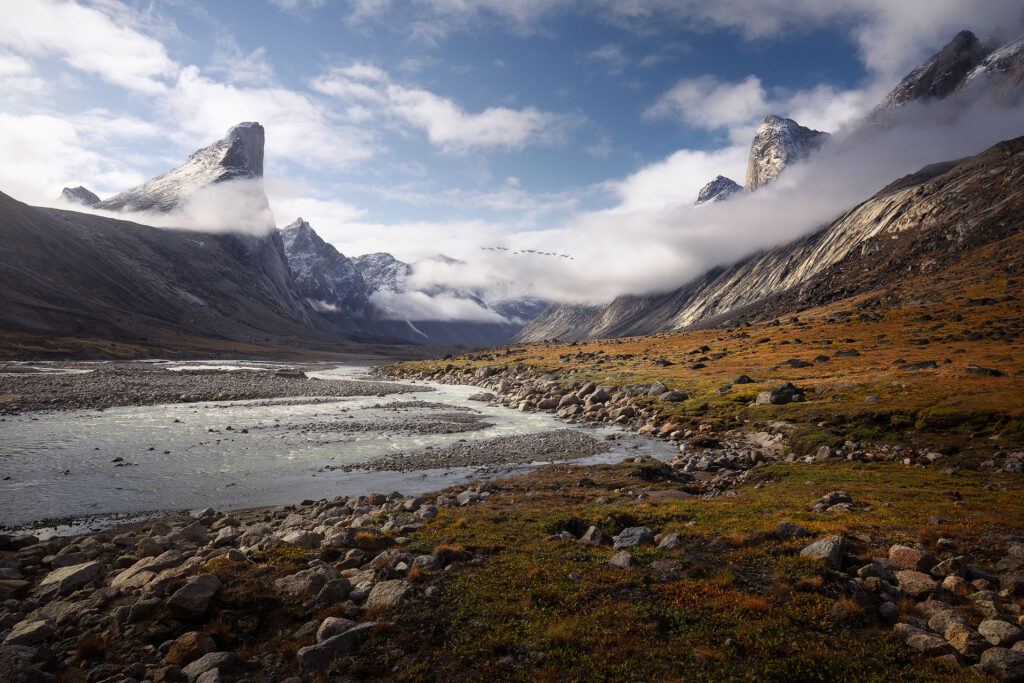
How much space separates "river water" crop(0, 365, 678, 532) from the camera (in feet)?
85.1

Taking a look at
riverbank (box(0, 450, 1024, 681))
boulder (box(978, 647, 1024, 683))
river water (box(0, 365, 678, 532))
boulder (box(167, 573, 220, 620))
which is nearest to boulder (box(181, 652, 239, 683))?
riverbank (box(0, 450, 1024, 681))

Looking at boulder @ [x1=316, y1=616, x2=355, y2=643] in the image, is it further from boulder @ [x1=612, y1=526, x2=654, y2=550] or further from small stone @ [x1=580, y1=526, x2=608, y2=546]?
boulder @ [x1=612, y1=526, x2=654, y2=550]

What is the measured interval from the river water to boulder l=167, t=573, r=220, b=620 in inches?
557

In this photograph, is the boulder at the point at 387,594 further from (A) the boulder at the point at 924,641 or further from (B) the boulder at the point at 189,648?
(A) the boulder at the point at 924,641

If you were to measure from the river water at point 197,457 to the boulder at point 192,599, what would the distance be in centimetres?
1415

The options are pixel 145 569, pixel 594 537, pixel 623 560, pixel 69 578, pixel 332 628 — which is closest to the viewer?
pixel 332 628

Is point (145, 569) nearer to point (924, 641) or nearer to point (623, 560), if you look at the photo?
point (623, 560)

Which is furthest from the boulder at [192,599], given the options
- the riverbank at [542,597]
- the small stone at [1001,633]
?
the small stone at [1001,633]

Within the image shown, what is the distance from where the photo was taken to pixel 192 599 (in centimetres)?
1241

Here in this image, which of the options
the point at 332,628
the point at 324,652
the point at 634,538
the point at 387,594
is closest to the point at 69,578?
the point at 332,628

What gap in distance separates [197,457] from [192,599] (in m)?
26.6

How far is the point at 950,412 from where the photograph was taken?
31.5 metres

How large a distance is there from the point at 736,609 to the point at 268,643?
39.6 feet

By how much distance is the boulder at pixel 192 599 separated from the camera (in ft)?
40.3
